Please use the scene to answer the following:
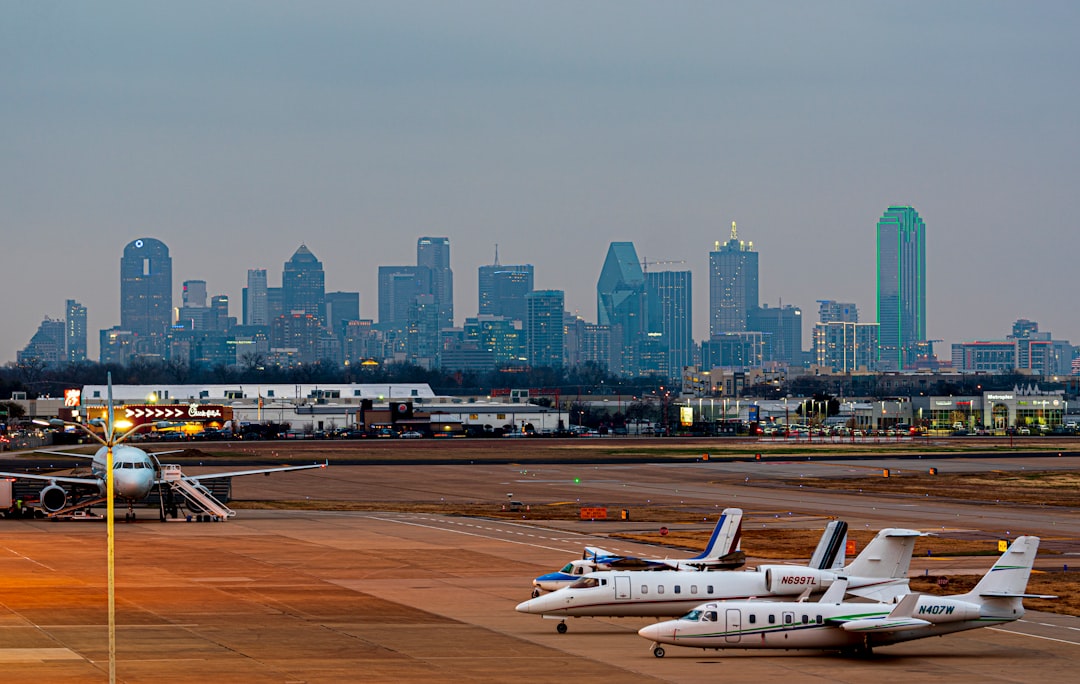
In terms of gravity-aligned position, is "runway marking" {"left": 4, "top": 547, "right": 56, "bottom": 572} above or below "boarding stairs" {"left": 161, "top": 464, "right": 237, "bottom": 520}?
below

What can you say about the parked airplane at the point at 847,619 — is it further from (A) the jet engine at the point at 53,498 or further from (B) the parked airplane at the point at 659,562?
(A) the jet engine at the point at 53,498

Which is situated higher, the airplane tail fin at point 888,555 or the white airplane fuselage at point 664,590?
the airplane tail fin at point 888,555

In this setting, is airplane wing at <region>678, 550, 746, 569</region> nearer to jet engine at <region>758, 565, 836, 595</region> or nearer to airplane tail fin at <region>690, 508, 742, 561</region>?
airplane tail fin at <region>690, 508, 742, 561</region>

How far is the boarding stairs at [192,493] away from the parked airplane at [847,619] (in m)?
51.4

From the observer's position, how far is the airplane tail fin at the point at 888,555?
48.1 meters

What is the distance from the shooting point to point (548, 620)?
51.1 meters

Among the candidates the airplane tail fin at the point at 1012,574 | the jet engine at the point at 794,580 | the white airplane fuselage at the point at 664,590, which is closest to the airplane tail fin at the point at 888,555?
the white airplane fuselage at the point at 664,590

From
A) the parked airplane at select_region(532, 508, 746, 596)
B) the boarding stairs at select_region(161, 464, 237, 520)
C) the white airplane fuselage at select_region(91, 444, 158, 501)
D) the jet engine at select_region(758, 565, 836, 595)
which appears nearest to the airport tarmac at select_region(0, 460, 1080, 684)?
the boarding stairs at select_region(161, 464, 237, 520)

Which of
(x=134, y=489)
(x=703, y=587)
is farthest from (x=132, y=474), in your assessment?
(x=703, y=587)

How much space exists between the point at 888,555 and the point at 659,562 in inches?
317

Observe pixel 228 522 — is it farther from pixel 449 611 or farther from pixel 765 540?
pixel 449 611

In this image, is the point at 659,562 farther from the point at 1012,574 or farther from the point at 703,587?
the point at 1012,574

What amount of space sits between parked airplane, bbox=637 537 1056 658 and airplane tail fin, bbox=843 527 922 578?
250 cm

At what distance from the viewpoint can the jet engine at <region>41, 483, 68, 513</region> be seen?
91125 millimetres
